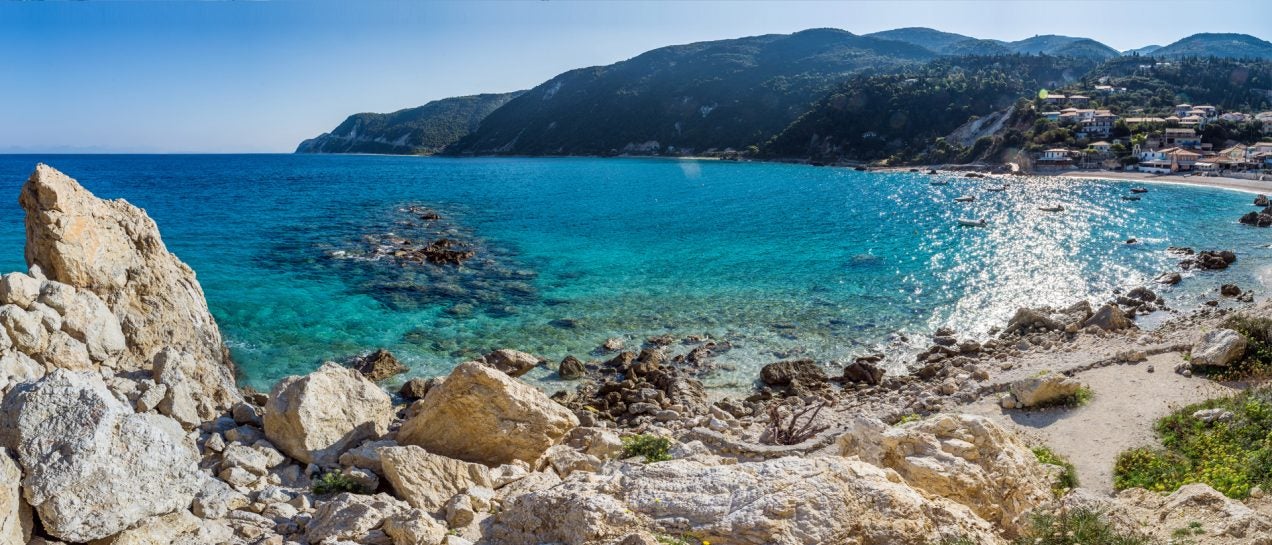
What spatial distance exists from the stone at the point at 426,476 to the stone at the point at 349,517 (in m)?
0.75

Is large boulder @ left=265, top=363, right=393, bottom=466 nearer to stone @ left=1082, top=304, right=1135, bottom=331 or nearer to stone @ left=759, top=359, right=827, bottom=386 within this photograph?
stone @ left=759, top=359, right=827, bottom=386

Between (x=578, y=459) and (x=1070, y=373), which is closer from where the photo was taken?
(x=578, y=459)

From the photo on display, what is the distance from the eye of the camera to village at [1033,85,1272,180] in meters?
85.3

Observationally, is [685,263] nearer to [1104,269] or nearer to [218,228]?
[1104,269]

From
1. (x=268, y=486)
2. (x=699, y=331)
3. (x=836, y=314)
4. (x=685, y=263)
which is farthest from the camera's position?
(x=685, y=263)

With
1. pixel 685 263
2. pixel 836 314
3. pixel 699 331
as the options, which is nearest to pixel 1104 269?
pixel 836 314

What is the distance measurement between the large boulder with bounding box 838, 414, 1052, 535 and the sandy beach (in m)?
82.0

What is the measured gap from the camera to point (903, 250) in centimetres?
4412

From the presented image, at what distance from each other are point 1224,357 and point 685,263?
26506mm

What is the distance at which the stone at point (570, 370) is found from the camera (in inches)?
879

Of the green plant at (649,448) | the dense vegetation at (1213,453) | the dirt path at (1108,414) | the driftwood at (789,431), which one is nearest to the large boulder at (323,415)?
the green plant at (649,448)

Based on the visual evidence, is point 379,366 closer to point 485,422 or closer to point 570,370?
point 570,370

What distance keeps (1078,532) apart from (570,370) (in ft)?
55.8

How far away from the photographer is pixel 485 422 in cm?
1205
